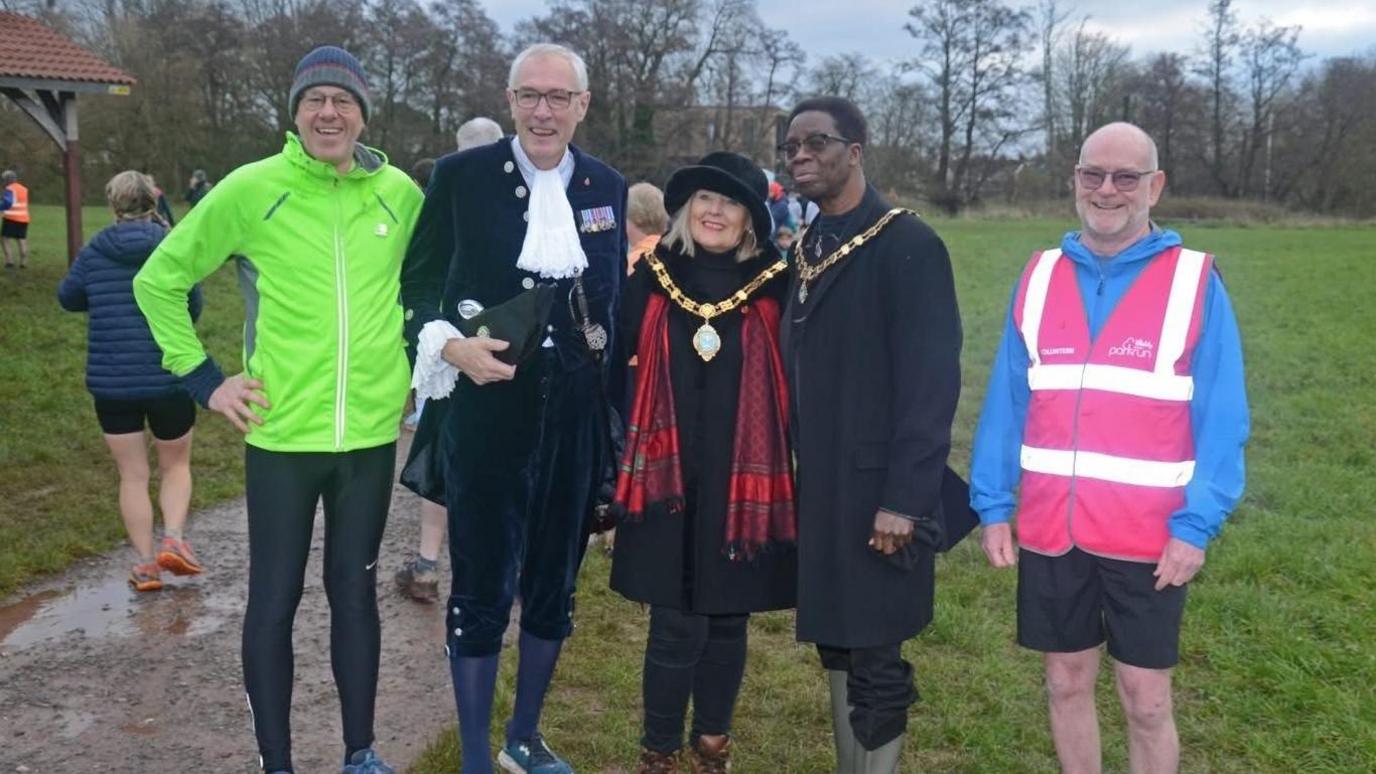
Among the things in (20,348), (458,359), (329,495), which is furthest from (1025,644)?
(20,348)

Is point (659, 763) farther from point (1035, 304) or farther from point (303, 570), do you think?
point (1035, 304)

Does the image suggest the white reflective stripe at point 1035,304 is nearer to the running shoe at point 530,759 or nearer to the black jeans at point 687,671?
the black jeans at point 687,671

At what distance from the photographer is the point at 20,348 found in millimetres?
11070

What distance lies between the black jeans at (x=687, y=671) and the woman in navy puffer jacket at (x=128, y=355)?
3008 mm

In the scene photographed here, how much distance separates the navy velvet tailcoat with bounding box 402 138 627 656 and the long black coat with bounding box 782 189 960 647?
0.69m

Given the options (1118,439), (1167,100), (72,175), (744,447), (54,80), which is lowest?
(744,447)

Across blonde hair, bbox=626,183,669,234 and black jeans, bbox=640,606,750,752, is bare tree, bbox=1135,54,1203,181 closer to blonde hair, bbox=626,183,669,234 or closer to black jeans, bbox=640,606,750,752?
blonde hair, bbox=626,183,669,234

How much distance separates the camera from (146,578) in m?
5.25

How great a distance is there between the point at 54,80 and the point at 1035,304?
15.4 metres

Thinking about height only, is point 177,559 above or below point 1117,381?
below

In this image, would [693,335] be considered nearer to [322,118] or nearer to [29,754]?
[322,118]

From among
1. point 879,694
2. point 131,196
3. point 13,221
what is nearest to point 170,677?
point 131,196

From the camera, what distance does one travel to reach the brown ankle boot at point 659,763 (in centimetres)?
333

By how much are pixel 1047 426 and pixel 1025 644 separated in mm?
592
